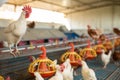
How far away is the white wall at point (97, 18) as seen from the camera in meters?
17.2

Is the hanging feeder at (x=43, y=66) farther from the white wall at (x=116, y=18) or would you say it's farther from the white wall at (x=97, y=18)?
the white wall at (x=116, y=18)

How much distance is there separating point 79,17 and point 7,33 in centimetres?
1654

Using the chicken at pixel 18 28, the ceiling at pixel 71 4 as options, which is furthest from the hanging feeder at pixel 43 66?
the ceiling at pixel 71 4

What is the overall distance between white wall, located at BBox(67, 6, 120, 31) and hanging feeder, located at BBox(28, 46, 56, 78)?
1601 cm

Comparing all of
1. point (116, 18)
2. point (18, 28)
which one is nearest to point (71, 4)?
point (116, 18)

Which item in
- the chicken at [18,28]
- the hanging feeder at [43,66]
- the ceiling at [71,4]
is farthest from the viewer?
the ceiling at [71,4]

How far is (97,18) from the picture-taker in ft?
59.1

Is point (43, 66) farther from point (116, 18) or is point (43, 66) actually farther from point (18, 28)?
point (116, 18)

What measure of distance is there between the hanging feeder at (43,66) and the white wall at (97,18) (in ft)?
52.5

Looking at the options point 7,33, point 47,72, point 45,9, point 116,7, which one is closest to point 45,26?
point 7,33

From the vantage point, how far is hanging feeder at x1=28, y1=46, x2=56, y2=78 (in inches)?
66.2

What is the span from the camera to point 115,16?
56.5 ft

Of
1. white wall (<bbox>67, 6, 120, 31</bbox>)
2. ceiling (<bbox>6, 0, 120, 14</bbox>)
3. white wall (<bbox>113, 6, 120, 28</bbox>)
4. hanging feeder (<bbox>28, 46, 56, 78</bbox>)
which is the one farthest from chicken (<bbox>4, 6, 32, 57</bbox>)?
white wall (<bbox>113, 6, 120, 28</bbox>)

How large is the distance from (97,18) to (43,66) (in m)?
16.7
